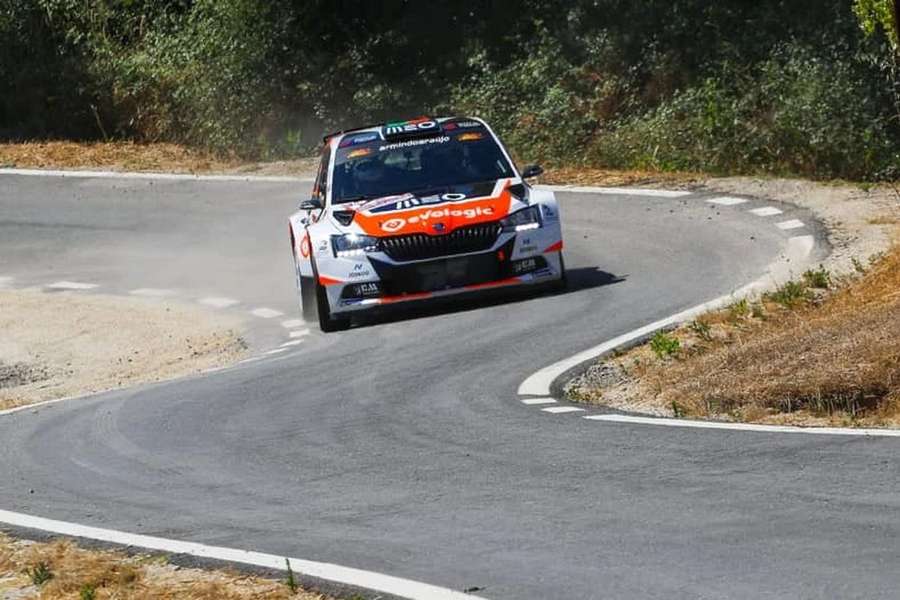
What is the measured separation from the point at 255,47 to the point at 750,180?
40.2 ft

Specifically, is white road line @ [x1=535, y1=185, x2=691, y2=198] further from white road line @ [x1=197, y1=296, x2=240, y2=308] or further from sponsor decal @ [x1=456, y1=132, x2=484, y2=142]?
sponsor decal @ [x1=456, y1=132, x2=484, y2=142]

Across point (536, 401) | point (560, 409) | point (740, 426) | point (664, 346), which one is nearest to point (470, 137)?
point (664, 346)

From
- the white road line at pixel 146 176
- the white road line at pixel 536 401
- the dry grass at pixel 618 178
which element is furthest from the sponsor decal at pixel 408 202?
the white road line at pixel 146 176

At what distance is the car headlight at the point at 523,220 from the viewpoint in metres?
16.0

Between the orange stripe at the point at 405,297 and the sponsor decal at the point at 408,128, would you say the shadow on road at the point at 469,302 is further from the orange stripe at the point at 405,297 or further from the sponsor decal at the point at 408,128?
the sponsor decal at the point at 408,128

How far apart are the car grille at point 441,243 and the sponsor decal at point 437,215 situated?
99 millimetres

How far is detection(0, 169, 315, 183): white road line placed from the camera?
28156 mm

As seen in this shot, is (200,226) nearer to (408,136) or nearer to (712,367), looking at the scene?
(408,136)

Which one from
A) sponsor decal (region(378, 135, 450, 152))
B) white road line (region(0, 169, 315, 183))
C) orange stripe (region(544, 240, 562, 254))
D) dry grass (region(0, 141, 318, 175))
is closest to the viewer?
orange stripe (region(544, 240, 562, 254))

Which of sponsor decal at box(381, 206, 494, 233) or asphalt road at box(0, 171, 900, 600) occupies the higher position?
sponsor decal at box(381, 206, 494, 233)

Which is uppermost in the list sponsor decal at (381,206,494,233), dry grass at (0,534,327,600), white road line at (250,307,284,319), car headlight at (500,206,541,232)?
sponsor decal at (381,206,494,233)

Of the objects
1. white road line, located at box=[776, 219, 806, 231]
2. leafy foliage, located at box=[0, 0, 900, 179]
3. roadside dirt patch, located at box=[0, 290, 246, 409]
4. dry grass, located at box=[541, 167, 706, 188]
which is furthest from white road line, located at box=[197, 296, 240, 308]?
leafy foliage, located at box=[0, 0, 900, 179]

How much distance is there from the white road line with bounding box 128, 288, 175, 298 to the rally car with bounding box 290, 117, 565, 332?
485 cm

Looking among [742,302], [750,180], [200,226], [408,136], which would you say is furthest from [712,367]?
[200,226]
